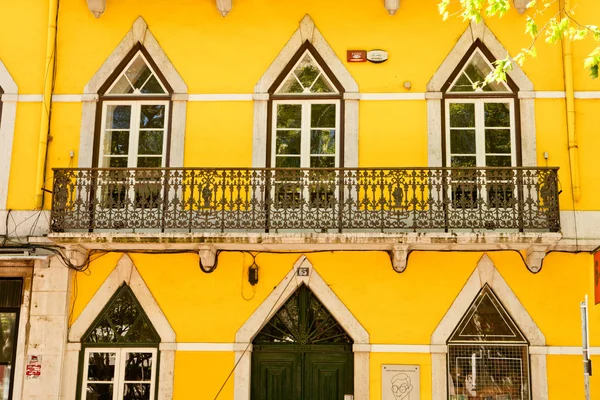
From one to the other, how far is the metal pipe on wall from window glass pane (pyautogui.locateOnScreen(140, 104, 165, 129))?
4.75 ft

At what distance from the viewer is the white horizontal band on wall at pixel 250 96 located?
1143 cm

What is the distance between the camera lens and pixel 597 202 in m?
11.1

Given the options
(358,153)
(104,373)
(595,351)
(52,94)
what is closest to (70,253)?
(104,373)

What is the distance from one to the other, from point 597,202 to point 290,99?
15.8ft

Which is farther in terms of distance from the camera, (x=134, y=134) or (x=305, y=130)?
(x=134, y=134)

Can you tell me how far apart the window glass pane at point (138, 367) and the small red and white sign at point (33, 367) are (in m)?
1.23

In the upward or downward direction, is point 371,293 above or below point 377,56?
below

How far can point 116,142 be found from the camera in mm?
11953

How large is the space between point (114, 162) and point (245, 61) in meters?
2.59

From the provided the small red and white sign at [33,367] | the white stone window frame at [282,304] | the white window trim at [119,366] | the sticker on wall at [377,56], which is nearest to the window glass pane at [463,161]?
the sticker on wall at [377,56]

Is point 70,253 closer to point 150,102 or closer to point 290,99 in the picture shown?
A: point 150,102

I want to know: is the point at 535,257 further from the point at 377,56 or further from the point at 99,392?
the point at 99,392

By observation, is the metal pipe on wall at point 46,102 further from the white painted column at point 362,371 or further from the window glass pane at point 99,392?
the white painted column at point 362,371

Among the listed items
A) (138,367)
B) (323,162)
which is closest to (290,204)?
(323,162)
